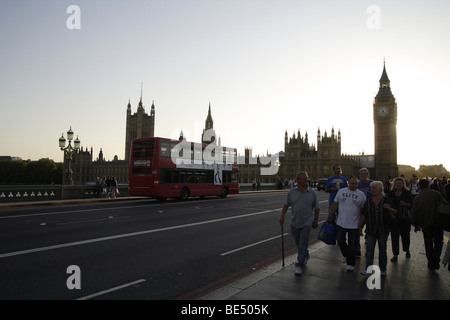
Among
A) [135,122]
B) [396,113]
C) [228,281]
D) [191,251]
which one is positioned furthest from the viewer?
[135,122]

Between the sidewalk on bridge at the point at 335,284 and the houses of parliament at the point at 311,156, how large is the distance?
73.7 metres

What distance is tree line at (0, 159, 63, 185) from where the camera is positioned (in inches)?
4371

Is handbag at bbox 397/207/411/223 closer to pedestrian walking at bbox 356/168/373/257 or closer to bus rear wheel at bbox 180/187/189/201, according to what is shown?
pedestrian walking at bbox 356/168/373/257

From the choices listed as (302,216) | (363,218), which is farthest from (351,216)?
(302,216)

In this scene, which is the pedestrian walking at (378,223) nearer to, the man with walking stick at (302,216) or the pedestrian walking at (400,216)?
the man with walking stick at (302,216)

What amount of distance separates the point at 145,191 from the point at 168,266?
603 inches

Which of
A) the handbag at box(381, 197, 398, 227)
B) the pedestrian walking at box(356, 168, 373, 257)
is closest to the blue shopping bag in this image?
the handbag at box(381, 197, 398, 227)

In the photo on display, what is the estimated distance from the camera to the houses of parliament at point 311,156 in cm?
9825

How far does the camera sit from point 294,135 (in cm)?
10400

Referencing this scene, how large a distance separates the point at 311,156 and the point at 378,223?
96305 mm

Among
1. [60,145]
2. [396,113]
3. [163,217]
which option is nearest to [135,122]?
[396,113]

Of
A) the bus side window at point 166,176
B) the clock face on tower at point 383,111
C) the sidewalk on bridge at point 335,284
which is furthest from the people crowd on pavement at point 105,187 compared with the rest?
the clock face on tower at point 383,111

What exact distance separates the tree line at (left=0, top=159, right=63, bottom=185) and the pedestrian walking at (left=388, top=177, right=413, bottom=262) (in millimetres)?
116577
